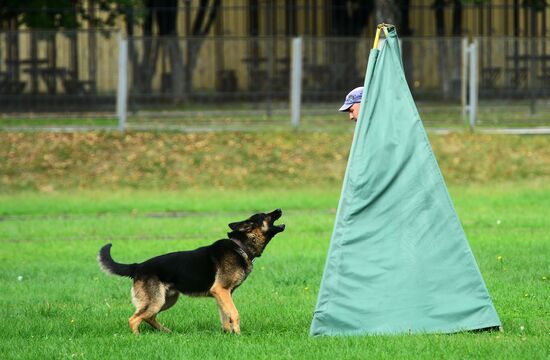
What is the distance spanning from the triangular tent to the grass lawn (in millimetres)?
200

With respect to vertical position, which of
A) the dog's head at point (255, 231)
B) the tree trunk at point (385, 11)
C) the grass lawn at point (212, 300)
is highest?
the tree trunk at point (385, 11)

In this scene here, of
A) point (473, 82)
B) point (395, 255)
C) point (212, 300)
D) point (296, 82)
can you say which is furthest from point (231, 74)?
point (395, 255)

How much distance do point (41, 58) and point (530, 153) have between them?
1112cm

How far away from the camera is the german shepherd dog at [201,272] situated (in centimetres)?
948

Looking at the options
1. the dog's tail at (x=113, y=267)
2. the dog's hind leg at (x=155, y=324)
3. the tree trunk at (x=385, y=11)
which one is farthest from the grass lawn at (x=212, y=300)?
the tree trunk at (x=385, y=11)

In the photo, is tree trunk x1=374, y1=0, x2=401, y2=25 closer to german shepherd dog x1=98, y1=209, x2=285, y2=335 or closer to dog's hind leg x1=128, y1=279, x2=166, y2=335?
german shepherd dog x1=98, y1=209, x2=285, y2=335

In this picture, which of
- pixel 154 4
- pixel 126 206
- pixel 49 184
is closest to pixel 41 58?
pixel 49 184

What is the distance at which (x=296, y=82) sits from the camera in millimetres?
27344

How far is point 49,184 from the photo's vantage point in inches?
928

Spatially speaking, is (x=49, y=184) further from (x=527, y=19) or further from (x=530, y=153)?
(x=527, y=19)

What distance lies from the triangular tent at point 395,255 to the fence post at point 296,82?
18.0 meters

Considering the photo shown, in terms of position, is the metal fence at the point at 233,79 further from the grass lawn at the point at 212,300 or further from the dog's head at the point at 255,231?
the dog's head at the point at 255,231

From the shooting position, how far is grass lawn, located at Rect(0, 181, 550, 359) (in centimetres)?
874

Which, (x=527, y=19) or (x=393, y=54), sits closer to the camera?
(x=393, y=54)
